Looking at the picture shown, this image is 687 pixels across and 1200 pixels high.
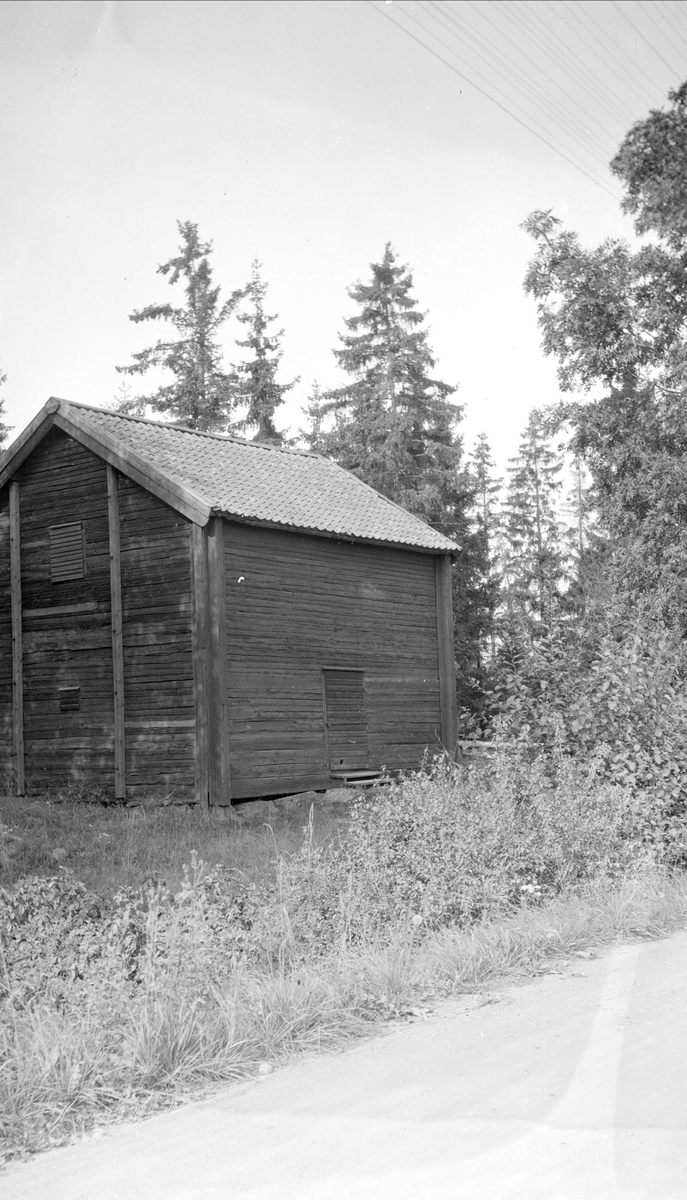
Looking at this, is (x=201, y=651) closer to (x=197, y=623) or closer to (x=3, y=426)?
(x=197, y=623)

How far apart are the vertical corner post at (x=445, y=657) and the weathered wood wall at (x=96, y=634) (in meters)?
6.64

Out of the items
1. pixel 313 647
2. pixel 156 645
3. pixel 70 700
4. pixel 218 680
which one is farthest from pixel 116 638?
pixel 313 647

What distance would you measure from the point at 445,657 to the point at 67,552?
8.13m

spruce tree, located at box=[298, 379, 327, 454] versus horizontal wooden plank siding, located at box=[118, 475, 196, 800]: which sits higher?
Result: spruce tree, located at box=[298, 379, 327, 454]

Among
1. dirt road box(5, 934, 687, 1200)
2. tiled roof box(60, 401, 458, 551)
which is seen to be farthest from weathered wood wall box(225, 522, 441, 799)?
dirt road box(5, 934, 687, 1200)

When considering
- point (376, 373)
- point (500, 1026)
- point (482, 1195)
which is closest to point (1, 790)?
point (500, 1026)

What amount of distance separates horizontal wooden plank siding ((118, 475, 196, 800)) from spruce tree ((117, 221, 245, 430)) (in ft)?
74.8

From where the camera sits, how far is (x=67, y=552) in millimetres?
21469

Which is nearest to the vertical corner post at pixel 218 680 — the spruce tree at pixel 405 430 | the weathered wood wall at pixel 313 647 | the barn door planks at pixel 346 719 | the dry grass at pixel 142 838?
the weathered wood wall at pixel 313 647

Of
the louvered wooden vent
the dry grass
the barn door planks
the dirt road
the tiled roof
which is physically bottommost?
the dry grass

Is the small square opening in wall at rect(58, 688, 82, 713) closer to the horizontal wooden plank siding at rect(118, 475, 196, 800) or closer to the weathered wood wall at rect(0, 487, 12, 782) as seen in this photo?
the horizontal wooden plank siding at rect(118, 475, 196, 800)

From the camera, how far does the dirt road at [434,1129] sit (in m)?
3.92

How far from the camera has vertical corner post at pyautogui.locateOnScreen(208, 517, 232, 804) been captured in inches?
745

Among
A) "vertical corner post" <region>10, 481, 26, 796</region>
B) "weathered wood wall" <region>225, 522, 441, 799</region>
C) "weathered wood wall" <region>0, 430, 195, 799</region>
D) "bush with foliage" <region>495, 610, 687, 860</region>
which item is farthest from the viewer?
"vertical corner post" <region>10, 481, 26, 796</region>
